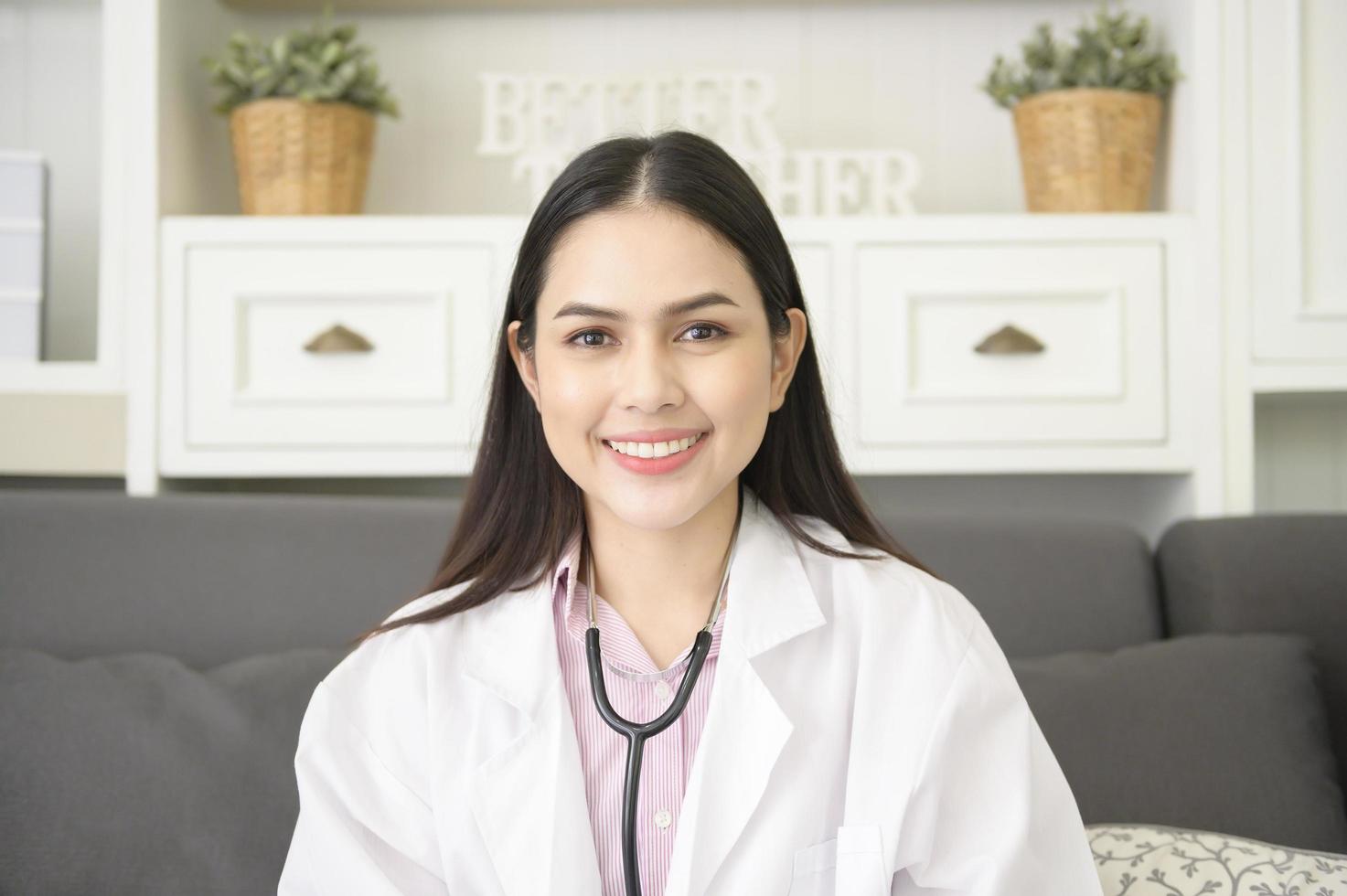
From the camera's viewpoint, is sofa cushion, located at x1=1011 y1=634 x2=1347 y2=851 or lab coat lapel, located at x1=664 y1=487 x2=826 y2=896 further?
sofa cushion, located at x1=1011 y1=634 x2=1347 y2=851

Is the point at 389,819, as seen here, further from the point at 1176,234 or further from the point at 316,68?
the point at 1176,234

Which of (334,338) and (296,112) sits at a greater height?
(296,112)

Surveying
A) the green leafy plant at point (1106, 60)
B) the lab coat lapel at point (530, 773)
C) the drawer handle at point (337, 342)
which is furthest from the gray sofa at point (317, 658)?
the green leafy plant at point (1106, 60)

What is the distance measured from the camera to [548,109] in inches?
70.3

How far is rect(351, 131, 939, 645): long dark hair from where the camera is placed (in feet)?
3.74

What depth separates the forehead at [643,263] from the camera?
1067 mm

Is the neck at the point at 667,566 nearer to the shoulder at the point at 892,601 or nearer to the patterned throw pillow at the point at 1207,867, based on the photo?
the shoulder at the point at 892,601

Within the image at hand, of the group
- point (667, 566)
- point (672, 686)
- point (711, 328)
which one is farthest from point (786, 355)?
point (672, 686)

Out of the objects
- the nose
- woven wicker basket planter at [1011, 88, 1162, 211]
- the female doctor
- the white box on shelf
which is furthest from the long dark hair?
the white box on shelf

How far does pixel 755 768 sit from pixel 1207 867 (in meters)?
0.45

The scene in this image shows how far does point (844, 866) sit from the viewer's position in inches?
40.4

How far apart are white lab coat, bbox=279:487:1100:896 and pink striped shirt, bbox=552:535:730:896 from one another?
0.12ft

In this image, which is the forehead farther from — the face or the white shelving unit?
the white shelving unit

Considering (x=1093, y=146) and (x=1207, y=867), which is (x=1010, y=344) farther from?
(x=1207, y=867)
